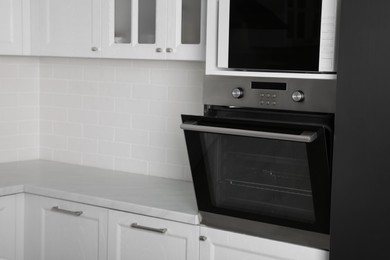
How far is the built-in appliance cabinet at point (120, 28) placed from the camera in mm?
3131

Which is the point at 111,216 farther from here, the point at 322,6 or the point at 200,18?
the point at 322,6

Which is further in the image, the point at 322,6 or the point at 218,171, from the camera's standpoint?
the point at 218,171

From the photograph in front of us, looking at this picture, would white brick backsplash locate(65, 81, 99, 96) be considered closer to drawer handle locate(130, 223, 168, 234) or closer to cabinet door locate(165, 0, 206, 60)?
cabinet door locate(165, 0, 206, 60)

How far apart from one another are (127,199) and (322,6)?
48.6 inches

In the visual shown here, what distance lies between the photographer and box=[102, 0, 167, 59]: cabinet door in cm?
319

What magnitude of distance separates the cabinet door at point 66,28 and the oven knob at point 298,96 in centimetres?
118

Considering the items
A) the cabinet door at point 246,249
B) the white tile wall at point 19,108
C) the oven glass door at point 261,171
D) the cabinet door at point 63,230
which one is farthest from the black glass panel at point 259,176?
the white tile wall at point 19,108

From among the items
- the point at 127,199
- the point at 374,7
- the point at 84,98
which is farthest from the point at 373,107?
the point at 84,98

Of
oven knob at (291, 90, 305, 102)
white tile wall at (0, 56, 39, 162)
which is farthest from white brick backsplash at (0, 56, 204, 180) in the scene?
oven knob at (291, 90, 305, 102)

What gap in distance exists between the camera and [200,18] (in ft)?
10.1

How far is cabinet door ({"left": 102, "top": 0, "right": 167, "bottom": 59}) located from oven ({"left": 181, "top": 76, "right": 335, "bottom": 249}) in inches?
17.4

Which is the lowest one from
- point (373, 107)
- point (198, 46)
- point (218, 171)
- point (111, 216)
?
point (111, 216)

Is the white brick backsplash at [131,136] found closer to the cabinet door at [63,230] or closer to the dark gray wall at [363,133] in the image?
the cabinet door at [63,230]

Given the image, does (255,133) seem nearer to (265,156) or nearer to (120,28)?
(265,156)
